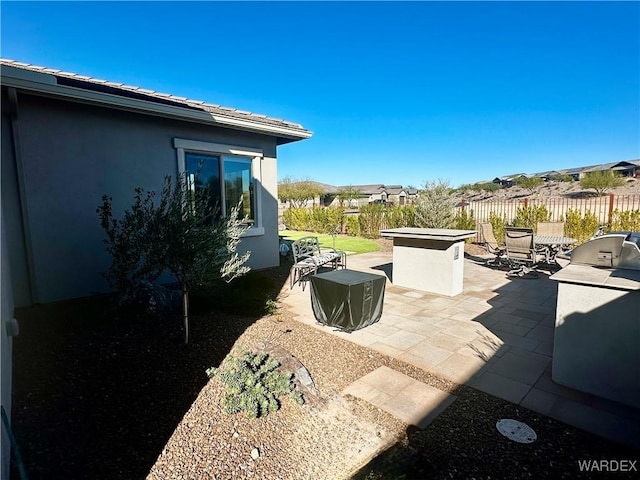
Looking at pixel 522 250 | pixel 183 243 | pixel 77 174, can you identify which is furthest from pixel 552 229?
pixel 77 174

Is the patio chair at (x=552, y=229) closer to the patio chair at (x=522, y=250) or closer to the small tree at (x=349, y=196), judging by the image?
the patio chair at (x=522, y=250)

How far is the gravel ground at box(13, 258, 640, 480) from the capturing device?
2080mm

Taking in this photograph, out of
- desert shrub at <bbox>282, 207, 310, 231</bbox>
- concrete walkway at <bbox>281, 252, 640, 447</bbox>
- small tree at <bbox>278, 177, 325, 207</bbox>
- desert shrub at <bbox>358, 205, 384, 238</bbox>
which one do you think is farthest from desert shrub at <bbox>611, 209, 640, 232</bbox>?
small tree at <bbox>278, 177, 325, 207</bbox>

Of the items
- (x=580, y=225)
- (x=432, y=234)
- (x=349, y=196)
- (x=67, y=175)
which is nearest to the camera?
(x=67, y=175)

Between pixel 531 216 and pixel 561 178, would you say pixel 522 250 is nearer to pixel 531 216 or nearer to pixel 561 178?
pixel 531 216

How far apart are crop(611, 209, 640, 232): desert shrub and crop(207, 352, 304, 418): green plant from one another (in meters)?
12.6

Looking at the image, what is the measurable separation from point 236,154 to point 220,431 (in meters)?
6.27

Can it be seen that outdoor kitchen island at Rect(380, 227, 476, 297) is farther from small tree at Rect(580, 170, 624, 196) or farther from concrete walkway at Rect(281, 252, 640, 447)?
small tree at Rect(580, 170, 624, 196)

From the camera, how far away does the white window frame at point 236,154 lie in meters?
6.60

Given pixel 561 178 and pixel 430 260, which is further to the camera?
pixel 561 178

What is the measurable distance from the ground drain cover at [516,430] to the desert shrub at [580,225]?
11.3m

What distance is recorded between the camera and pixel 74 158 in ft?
17.9

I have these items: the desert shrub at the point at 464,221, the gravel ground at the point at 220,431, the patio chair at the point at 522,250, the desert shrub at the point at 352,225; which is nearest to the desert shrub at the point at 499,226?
the desert shrub at the point at 464,221

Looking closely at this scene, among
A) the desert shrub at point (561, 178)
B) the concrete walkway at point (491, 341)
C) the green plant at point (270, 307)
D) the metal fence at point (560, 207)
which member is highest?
the desert shrub at point (561, 178)
